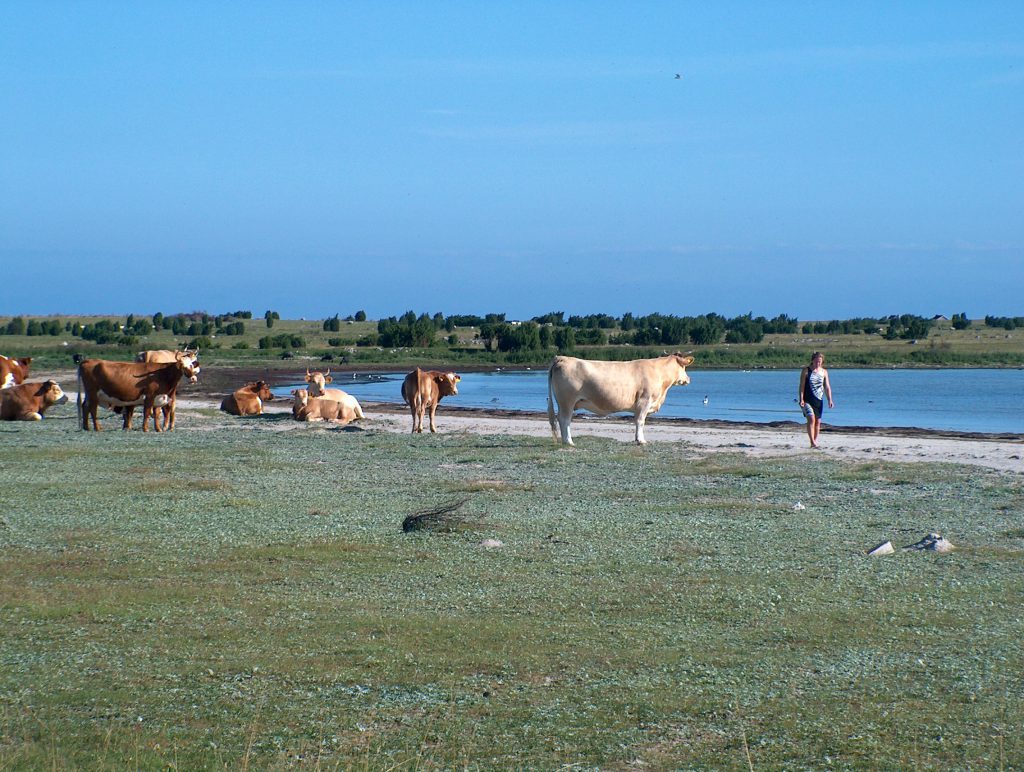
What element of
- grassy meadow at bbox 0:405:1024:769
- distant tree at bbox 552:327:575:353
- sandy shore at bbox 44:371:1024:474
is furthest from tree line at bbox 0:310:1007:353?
grassy meadow at bbox 0:405:1024:769

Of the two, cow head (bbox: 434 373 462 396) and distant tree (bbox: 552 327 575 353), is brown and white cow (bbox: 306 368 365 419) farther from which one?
distant tree (bbox: 552 327 575 353)

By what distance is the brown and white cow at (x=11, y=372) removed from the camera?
3125 centimetres

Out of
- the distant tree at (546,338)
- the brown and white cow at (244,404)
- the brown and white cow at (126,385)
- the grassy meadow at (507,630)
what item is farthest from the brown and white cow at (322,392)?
the distant tree at (546,338)

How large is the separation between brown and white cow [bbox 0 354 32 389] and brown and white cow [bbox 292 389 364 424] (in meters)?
7.31

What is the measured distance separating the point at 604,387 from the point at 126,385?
9.65 m

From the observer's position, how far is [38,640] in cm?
723

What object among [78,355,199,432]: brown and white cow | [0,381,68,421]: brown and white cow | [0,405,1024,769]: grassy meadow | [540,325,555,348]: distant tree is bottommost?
[0,405,1024,769]: grassy meadow

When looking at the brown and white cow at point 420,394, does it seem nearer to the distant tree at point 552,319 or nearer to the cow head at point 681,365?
the cow head at point 681,365

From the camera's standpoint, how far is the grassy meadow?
18.3ft

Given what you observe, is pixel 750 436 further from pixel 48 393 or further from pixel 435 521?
pixel 435 521

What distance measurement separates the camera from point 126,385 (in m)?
24.3

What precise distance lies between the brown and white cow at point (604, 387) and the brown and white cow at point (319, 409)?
822cm

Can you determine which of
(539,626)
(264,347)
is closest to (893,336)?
(264,347)

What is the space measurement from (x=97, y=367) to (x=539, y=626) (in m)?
18.6
